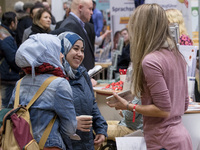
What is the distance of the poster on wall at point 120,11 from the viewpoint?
7590 millimetres

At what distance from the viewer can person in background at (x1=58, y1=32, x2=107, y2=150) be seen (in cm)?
277

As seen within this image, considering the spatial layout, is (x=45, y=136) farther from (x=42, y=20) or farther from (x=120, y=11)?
(x=120, y=11)

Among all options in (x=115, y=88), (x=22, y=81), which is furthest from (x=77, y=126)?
(x=115, y=88)

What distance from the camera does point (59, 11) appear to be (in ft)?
26.1

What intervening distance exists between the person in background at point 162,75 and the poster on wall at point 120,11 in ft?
17.3

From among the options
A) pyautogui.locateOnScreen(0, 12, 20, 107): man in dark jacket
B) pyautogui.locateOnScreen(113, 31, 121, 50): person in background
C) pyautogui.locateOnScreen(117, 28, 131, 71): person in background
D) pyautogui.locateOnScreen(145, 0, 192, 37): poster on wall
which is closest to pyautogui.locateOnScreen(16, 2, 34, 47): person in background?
pyautogui.locateOnScreen(0, 12, 20, 107): man in dark jacket

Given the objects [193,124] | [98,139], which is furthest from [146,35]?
[193,124]

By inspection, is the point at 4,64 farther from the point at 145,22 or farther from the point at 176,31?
the point at 145,22

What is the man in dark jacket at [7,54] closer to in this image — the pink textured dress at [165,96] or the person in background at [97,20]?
the pink textured dress at [165,96]

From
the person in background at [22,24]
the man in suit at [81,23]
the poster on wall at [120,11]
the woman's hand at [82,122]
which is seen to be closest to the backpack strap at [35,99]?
the woman's hand at [82,122]

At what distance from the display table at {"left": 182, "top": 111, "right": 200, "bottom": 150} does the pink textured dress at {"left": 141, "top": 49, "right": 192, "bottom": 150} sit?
81 cm

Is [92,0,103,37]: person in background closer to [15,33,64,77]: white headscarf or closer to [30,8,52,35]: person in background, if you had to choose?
[30,8,52,35]: person in background

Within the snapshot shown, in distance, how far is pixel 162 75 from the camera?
2.25 m

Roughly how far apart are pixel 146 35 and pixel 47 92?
721mm
